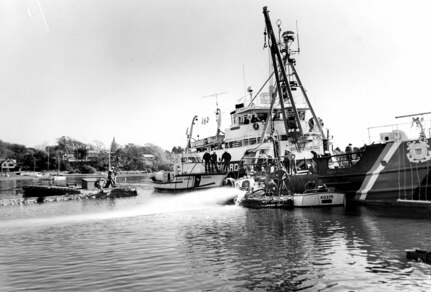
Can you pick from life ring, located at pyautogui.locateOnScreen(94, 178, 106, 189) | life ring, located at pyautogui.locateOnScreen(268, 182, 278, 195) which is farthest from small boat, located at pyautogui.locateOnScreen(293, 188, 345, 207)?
life ring, located at pyautogui.locateOnScreen(94, 178, 106, 189)

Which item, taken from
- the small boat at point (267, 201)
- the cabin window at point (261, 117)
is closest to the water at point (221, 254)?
the small boat at point (267, 201)

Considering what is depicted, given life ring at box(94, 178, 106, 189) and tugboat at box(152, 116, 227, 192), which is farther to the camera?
life ring at box(94, 178, 106, 189)

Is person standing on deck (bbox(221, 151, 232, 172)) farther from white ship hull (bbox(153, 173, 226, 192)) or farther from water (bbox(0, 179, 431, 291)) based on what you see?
water (bbox(0, 179, 431, 291))

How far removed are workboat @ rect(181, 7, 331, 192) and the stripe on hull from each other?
23.4 feet

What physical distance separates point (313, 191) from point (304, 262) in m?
12.4

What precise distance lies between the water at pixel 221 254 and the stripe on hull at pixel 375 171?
2.50 meters

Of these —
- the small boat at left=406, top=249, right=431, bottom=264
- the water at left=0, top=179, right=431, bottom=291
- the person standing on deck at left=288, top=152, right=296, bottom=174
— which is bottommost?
the water at left=0, top=179, right=431, bottom=291

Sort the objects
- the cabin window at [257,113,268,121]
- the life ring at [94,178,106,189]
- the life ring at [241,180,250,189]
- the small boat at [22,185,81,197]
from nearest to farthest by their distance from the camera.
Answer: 1. the life ring at [241,180,250,189]
2. the cabin window at [257,113,268,121]
3. the small boat at [22,185,81,197]
4. the life ring at [94,178,106,189]

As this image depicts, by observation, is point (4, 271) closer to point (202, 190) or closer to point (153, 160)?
point (202, 190)

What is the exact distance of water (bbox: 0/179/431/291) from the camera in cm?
776

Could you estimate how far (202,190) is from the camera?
1151 inches

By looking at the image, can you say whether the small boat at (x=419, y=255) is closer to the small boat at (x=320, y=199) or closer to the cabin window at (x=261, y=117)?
the small boat at (x=320, y=199)

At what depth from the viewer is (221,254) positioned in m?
10.3

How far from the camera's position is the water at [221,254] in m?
7.76
